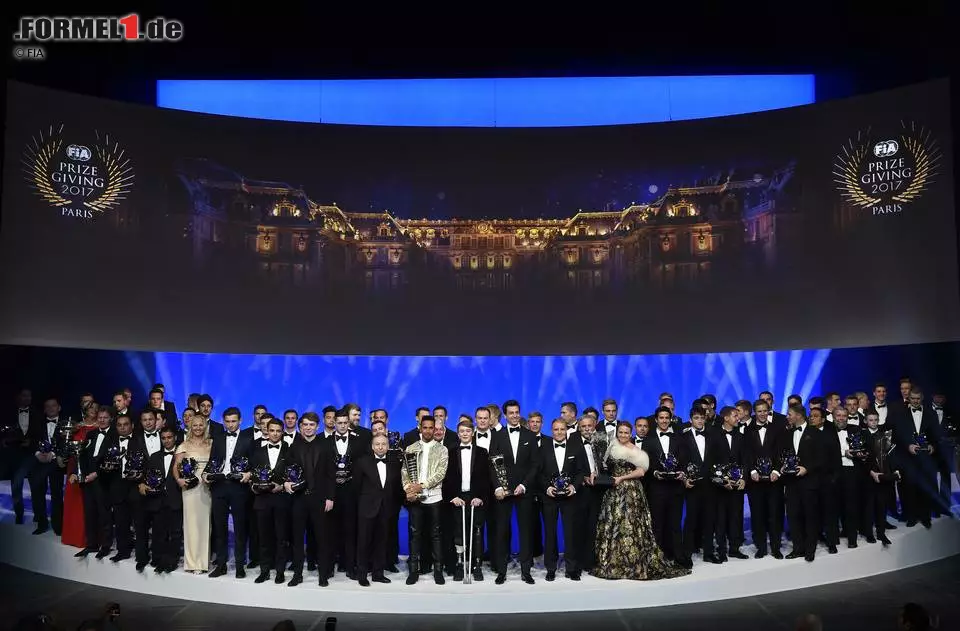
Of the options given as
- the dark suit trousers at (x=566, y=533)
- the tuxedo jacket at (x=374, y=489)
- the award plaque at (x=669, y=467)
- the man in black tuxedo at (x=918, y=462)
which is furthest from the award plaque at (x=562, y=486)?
the man in black tuxedo at (x=918, y=462)

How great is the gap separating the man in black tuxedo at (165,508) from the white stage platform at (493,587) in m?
0.18

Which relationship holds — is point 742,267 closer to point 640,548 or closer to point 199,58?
point 640,548

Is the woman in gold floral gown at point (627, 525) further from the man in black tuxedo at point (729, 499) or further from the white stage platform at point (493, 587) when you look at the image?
the man in black tuxedo at point (729, 499)

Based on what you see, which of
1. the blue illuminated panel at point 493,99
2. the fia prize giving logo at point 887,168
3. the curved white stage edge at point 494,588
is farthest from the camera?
the blue illuminated panel at point 493,99

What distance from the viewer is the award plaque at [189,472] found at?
8094 mm

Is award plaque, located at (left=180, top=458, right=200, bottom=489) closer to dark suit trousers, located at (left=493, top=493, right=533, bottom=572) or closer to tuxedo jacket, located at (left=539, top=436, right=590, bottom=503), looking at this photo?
dark suit trousers, located at (left=493, top=493, right=533, bottom=572)

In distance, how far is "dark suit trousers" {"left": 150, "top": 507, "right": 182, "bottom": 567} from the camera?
830cm

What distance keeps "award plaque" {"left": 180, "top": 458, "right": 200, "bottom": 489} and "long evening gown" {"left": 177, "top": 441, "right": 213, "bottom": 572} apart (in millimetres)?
79

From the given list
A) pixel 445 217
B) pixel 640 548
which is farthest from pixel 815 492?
pixel 445 217

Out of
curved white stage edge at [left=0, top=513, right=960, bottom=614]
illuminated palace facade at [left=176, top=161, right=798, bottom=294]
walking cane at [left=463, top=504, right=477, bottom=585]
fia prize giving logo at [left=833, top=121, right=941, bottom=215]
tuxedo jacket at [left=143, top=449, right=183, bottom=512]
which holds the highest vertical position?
fia prize giving logo at [left=833, top=121, right=941, bottom=215]

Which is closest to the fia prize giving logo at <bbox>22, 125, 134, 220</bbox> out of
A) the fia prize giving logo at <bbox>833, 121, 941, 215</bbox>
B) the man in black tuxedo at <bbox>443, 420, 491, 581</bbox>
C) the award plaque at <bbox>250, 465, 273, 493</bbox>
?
the award plaque at <bbox>250, 465, 273, 493</bbox>

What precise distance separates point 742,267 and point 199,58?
7602 millimetres

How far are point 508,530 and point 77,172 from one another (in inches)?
283

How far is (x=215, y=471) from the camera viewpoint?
8.09 meters
